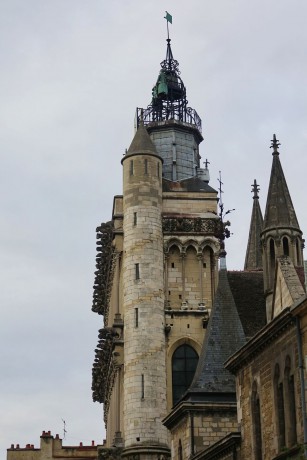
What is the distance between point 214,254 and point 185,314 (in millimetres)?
3433

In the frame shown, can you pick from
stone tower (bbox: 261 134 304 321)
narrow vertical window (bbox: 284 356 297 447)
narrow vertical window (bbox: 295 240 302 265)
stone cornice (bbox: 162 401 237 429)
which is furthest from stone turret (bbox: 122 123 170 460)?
narrow vertical window (bbox: 284 356 297 447)

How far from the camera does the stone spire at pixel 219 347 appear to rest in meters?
41.8

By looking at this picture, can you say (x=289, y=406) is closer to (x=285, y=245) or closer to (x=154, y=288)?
(x=285, y=245)

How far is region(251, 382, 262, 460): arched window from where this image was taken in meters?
31.2

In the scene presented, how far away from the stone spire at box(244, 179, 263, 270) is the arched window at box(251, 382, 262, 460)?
33056 mm

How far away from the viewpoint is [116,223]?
185 feet

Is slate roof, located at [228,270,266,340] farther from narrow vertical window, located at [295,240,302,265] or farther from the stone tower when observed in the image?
the stone tower

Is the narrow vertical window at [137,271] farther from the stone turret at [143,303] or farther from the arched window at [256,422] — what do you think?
the arched window at [256,422]

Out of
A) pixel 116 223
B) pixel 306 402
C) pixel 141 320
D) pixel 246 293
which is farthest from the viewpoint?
pixel 116 223

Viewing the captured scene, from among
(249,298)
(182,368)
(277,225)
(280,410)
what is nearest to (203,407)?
(277,225)

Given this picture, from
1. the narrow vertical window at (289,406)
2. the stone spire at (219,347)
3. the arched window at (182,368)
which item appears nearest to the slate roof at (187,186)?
the arched window at (182,368)

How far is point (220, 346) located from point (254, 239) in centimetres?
2276

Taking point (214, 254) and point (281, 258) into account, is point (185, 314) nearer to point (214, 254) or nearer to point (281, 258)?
point (214, 254)

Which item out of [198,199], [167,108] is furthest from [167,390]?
[167,108]
